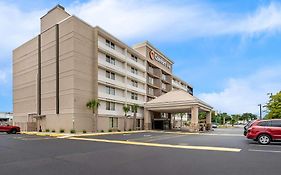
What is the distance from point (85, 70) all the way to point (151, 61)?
2451cm

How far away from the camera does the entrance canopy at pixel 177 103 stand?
47.5 m

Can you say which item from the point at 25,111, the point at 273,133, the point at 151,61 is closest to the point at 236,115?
the point at 151,61

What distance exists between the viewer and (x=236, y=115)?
142875 mm

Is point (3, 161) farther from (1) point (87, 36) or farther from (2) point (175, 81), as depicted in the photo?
(2) point (175, 81)

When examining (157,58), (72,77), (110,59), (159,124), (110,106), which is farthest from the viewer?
(157,58)

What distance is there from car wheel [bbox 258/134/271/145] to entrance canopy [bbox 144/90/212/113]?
1081 inches

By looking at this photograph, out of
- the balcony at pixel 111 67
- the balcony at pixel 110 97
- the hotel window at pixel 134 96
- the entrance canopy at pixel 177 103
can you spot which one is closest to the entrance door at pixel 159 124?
the entrance canopy at pixel 177 103

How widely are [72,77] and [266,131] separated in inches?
1093

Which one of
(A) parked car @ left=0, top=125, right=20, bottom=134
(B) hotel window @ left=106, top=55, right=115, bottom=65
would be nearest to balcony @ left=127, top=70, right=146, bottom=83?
(B) hotel window @ left=106, top=55, right=115, bottom=65

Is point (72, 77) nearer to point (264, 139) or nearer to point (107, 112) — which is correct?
point (107, 112)

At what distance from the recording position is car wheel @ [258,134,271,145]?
19.0 metres

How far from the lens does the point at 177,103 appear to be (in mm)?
48719

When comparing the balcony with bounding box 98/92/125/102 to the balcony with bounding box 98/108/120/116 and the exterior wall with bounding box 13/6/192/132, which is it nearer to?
the exterior wall with bounding box 13/6/192/132

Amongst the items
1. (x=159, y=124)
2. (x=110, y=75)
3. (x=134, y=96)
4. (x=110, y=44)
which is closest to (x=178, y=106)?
(x=134, y=96)
